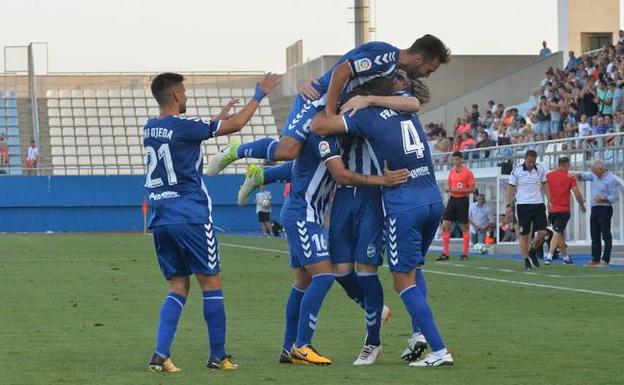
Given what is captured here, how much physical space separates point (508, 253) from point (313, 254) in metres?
20.4

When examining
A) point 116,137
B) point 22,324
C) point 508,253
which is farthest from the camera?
point 116,137

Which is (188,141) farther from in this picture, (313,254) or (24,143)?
(24,143)

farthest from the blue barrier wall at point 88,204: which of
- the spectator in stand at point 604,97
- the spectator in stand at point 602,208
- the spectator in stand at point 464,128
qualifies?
the spectator in stand at point 602,208

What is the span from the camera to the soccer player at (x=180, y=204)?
9.92 metres

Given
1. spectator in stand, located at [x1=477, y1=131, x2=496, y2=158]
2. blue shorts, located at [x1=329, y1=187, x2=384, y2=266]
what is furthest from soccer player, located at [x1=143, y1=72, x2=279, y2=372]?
→ spectator in stand, located at [x1=477, y1=131, x2=496, y2=158]

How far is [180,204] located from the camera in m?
9.98

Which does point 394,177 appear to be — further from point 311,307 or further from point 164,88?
point 164,88

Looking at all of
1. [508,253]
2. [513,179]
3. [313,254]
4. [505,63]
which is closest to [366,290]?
[313,254]

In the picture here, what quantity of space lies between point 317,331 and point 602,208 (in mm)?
13219

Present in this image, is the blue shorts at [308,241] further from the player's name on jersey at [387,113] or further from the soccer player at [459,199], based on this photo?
the soccer player at [459,199]

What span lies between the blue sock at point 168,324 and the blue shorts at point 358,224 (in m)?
1.16

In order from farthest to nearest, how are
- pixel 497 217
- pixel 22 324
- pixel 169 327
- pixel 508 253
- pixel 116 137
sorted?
pixel 116 137 < pixel 497 217 < pixel 508 253 < pixel 22 324 < pixel 169 327

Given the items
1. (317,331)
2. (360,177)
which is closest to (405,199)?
(360,177)

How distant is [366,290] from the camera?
1045cm
